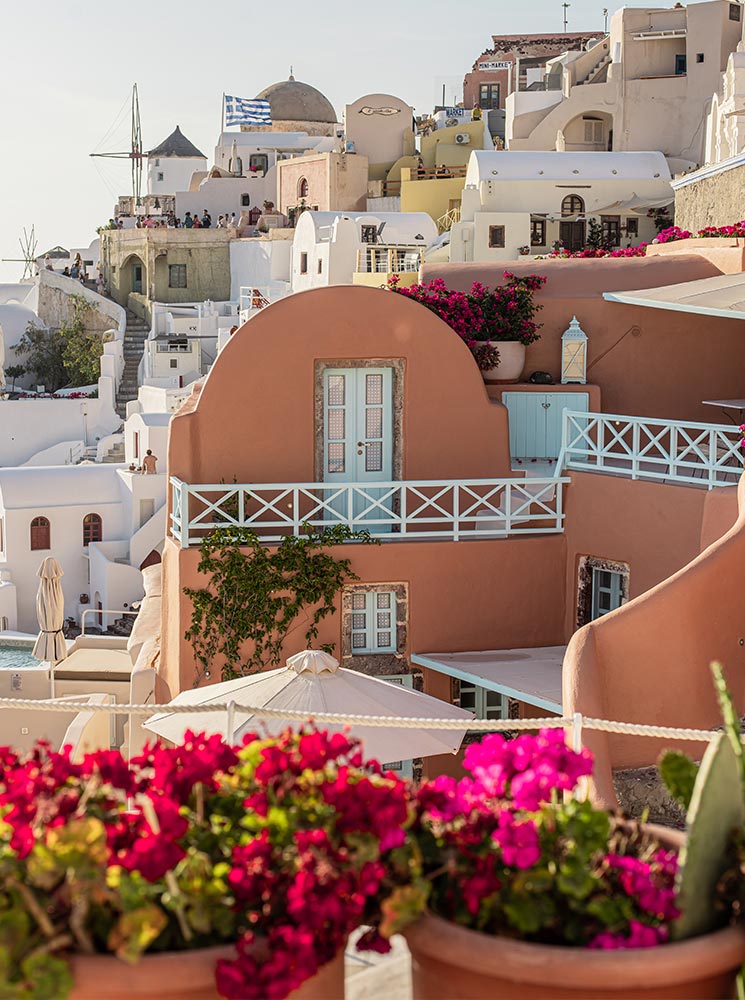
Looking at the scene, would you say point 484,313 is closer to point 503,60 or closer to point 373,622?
point 373,622

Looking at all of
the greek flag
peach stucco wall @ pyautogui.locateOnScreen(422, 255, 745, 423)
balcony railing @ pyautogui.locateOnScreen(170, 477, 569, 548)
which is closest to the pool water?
balcony railing @ pyautogui.locateOnScreen(170, 477, 569, 548)

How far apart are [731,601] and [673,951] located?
7343mm

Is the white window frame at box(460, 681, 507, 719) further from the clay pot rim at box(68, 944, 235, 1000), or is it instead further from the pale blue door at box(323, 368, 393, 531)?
the clay pot rim at box(68, 944, 235, 1000)

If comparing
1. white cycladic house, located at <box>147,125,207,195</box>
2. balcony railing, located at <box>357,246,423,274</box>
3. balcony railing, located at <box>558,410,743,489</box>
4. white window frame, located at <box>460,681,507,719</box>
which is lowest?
white window frame, located at <box>460,681,507,719</box>

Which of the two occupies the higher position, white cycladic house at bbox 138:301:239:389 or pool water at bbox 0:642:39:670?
white cycladic house at bbox 138:301:239:389

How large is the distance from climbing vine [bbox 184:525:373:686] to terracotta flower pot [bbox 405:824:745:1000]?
10874mm

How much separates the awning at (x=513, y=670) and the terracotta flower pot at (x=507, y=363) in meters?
3.51

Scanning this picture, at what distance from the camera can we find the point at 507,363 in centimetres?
1628

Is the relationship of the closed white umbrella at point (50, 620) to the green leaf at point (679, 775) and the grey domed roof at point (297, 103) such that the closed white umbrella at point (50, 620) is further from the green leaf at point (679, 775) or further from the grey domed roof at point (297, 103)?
the grey domed roof at point (297, 103)

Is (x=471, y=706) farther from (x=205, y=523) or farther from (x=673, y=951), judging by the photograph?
(x=673, y=951)

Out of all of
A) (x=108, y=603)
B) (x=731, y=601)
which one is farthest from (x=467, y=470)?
(x=108, y=603)

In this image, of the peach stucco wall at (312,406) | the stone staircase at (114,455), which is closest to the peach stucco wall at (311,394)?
the peach stucco wall at (312,406)

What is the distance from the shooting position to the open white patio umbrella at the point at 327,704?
1117 centimetres

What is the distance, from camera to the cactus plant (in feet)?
10.5
